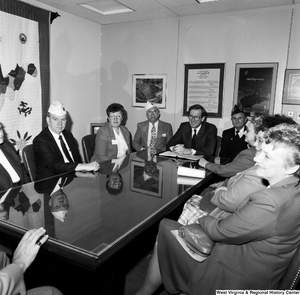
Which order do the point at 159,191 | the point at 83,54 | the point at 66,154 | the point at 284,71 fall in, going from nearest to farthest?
the point at 159,191 → the point at 66,154 → the point at 284,71 → the point at 83,54

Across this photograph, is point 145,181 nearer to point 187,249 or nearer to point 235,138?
point 187,249

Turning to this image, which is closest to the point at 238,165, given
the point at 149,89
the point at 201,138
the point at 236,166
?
the point at 236,166

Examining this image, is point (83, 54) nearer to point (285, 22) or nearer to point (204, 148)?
point (204, 148)

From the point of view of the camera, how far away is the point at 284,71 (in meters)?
4.12

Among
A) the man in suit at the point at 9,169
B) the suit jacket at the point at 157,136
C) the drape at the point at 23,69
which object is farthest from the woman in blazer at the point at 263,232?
the drape at the point at 23,69

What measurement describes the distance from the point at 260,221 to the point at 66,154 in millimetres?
2243

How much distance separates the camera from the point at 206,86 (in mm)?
4668

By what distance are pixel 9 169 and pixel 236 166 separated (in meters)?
1.97

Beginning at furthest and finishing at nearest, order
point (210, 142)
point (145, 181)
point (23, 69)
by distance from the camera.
A: point (23, 69)
point (210, 142)
point (145, 181)

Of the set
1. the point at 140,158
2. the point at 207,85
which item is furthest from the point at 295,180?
the point at 207,85

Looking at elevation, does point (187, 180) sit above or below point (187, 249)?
above

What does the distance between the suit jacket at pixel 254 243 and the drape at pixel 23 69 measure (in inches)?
137

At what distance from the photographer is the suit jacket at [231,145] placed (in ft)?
12.7

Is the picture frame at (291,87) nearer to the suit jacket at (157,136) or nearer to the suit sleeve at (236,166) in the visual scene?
the suit jacket at (157,136)
